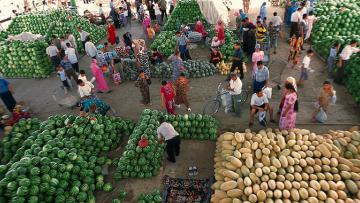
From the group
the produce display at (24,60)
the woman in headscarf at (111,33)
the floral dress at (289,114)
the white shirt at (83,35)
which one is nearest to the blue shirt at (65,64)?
the produce display at (24,60)

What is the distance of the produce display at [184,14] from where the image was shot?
15.8m

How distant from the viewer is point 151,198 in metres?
6.99

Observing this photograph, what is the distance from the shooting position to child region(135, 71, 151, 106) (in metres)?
10.1

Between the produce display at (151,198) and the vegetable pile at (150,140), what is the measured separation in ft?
2.34

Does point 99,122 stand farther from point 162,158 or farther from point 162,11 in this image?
point 162,11

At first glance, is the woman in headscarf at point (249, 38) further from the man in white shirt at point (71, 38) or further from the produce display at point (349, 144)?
the man in white shirt at point (71, 38)

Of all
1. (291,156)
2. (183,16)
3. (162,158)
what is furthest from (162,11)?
(291,156)

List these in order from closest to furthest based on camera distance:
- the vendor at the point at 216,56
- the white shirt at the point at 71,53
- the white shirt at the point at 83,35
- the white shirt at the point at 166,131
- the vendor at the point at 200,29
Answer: the white shirt at the point at 166,131, the white shirt at the point at 71,53, the vendor at the point at 216,56, the white shirt at the point at 83,35, the vendor at the point at 200,29

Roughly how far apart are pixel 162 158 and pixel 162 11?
39.2 feet

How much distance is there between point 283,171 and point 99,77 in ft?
24.8

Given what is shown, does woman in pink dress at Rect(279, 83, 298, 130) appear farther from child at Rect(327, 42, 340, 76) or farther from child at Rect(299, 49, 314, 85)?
child at Rect(327, 42, 340, 76)

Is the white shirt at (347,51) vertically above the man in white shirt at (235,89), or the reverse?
the white shirt at (347,51)

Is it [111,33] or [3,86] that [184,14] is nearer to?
[111,33]

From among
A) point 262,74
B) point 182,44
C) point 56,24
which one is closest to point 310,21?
point 262,74
